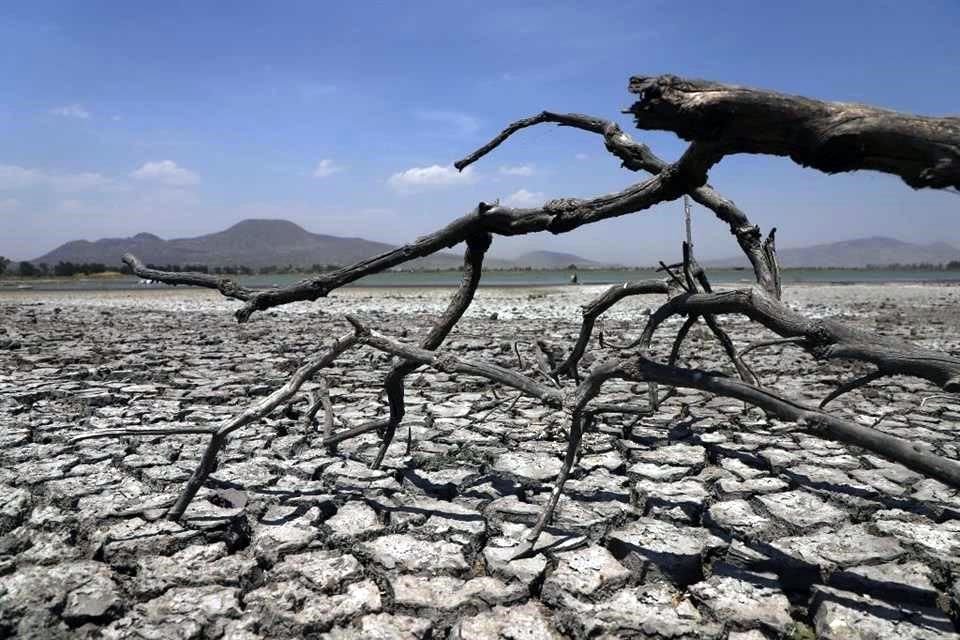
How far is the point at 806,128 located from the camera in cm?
120

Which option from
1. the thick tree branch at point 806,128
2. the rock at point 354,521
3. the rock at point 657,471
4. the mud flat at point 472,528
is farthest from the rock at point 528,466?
the thick tree branch at point 806,128

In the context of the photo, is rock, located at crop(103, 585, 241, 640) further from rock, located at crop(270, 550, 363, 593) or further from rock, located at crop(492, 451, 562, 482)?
rock, located at crop(492, 451, 562, 482)

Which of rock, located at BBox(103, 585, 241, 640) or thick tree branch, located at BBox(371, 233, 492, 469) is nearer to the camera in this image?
rock, located at BBox(103, 585, 241, 640)

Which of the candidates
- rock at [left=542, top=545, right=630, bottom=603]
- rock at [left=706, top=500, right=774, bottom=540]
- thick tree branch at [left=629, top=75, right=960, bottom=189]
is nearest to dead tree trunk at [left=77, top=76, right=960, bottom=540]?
thick tree branch at [left=629, top=75, right=960, bottom=189]

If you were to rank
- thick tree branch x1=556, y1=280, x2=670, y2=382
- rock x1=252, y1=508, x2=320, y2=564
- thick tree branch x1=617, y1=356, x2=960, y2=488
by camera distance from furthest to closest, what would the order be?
thick tree branch x1=556, y1=280, x2=670, y2=382, rock x1=252, y1=508, x2=320, y2=564, thick tree branch x1=617, y1=356, x2=960, y2=488

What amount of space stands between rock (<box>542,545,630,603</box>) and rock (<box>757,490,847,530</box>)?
2.57 feet

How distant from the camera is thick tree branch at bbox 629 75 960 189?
1.09 metres

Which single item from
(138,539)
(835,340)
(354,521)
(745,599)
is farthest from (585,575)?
(138,539)

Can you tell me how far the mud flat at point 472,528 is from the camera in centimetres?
168

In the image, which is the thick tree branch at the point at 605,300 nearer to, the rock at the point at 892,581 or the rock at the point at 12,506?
the rock at the point at 892,581

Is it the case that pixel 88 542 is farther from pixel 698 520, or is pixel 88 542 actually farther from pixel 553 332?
pixel 553 332

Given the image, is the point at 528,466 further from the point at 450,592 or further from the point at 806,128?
the point at 806,128

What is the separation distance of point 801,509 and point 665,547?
2.30ft

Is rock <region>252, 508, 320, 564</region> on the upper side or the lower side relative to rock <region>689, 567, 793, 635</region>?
upper
